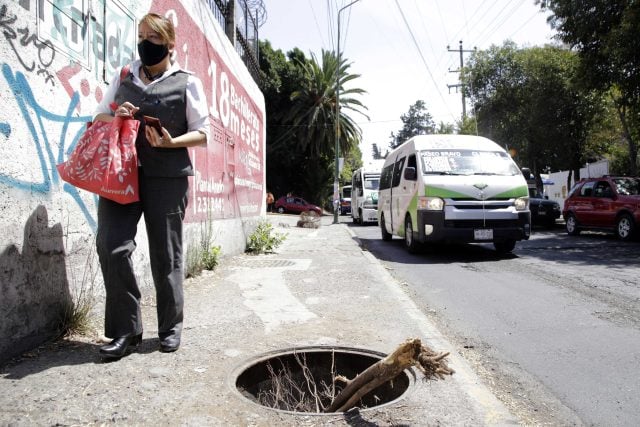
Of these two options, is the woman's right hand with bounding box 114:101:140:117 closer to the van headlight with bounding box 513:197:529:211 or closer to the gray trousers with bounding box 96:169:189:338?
the gray trousers with bounding box 96:169:189:338

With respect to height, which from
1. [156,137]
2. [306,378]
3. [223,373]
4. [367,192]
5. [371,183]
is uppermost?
[371,183]

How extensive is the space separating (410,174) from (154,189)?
6.89 metres

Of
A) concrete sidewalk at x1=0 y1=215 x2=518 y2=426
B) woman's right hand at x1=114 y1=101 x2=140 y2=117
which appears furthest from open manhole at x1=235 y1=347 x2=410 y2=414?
woman's right hand at x1=114 y1=101 x2=140 y2=117

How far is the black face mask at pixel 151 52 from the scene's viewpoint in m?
3.06

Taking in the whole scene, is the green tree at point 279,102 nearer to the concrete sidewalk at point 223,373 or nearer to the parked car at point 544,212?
the parked car at point 544,212

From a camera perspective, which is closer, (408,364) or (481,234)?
(408,364)

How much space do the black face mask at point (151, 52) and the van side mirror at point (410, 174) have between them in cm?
673

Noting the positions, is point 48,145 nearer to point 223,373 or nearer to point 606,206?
point 223,373

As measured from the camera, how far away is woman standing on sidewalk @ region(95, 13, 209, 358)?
2.93 meters

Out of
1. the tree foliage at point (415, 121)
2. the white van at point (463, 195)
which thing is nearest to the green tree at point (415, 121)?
the tree foliage at point (415, 121)

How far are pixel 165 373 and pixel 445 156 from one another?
7512 millimetres

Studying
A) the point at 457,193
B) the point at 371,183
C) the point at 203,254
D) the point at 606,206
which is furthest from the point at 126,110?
the point at 371,183

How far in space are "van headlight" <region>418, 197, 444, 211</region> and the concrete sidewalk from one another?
3848 mm

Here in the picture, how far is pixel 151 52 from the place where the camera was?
307 cm
